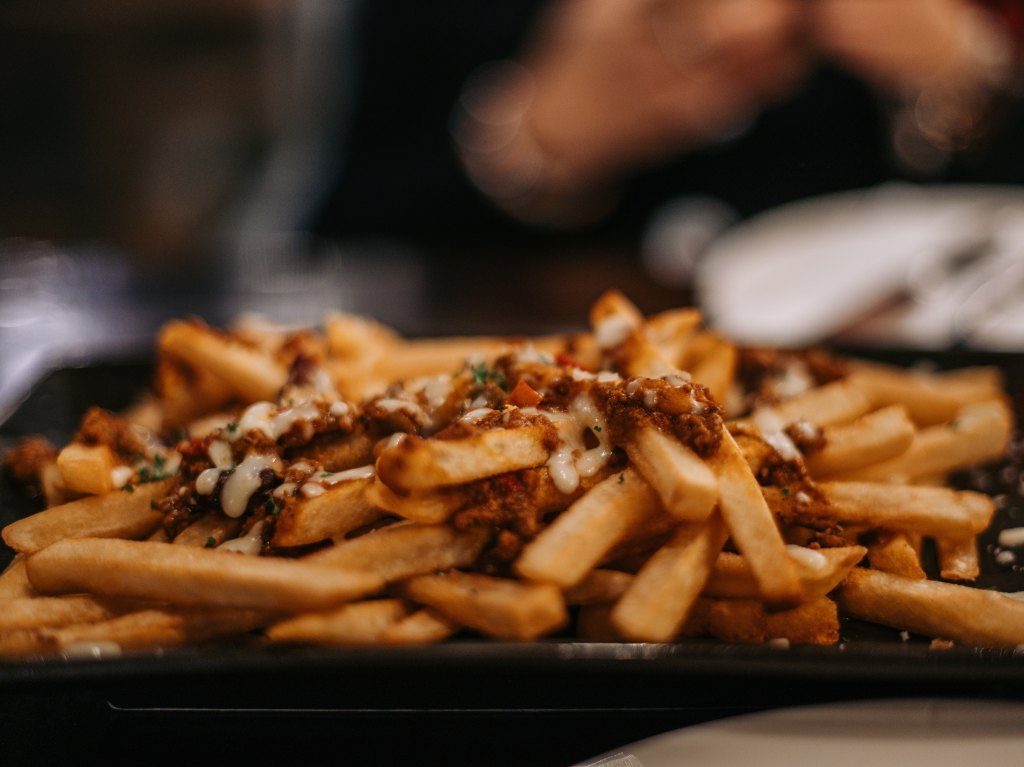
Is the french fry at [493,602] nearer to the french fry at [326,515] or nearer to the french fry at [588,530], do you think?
the french fry at [588,530]

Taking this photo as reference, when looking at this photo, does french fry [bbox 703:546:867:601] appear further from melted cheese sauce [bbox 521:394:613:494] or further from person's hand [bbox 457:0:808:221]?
person's hand [bbox 457:0:808:221]

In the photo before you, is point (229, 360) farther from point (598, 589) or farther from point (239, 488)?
point (598, 589)

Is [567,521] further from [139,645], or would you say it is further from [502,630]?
[139,645]

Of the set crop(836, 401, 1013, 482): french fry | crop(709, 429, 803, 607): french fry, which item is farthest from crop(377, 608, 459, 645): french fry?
crop(836, 401, 1013, 482): french fry

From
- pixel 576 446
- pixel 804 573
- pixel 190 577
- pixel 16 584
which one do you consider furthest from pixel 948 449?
pixel 16 584

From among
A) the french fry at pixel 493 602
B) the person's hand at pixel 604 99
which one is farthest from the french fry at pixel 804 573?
the person's hand at pixel 604 99
